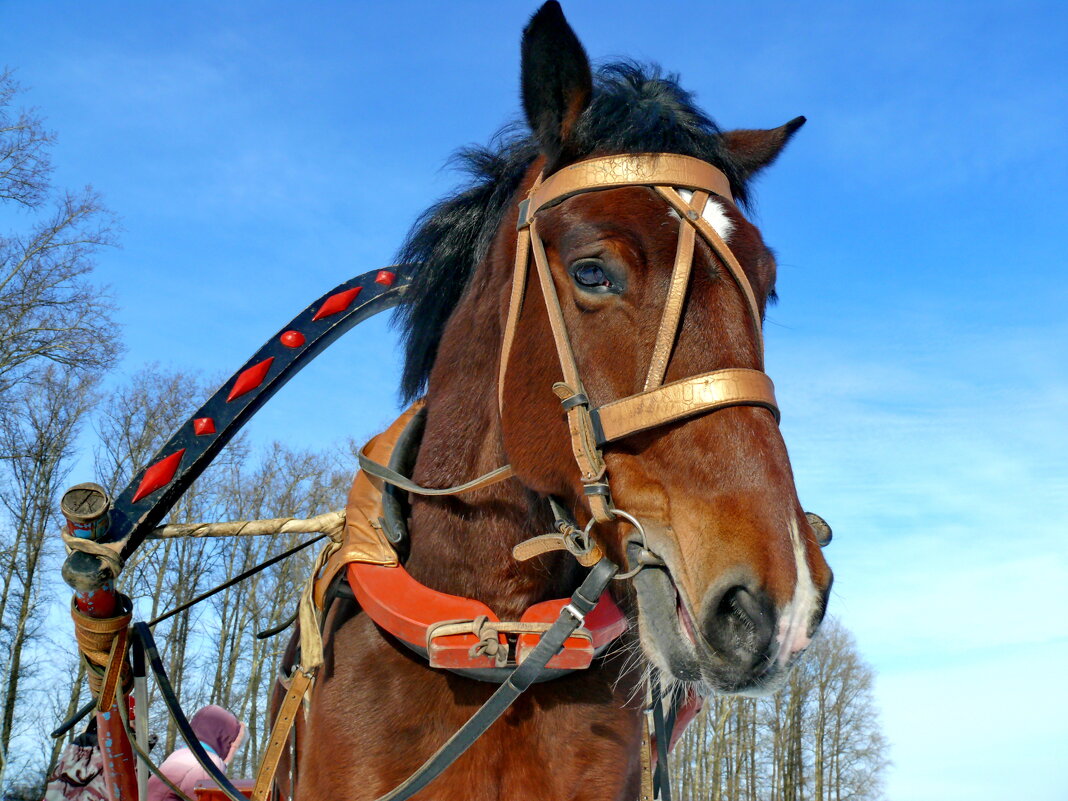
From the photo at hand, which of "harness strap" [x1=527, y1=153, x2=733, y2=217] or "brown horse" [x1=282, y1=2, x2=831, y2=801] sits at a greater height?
"harness strap" [x1=527, y1=153, x2=733, y2=217]

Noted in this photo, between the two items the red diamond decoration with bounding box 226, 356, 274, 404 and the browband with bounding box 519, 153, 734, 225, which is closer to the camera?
the browband with bounding box 519, 153, 734, 225

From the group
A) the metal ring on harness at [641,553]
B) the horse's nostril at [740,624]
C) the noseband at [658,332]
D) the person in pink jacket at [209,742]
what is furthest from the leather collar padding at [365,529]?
the person in pink jacket at [209,742]

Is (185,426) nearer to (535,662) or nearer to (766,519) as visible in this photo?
(535,662)

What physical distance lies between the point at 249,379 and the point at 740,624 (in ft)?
8.24

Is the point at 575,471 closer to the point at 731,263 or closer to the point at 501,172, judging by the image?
the point at 731,263

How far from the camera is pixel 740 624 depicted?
1701mm

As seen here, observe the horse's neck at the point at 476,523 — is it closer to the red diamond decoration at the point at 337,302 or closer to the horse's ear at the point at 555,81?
the horse's ear at the point at 555,81

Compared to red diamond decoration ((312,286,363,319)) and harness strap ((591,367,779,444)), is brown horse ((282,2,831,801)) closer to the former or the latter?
harness strap ((591,367,779,444))

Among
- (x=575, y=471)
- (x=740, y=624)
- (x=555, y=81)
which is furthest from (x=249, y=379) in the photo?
(x=740, y=624)

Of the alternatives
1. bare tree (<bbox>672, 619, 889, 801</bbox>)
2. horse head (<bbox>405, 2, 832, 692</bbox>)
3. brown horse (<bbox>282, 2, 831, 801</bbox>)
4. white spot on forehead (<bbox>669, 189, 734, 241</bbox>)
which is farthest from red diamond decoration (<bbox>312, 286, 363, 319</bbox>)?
bare tree (<bbox>672, 619, 889, 801</bbox>)

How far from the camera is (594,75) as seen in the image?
2.79 m

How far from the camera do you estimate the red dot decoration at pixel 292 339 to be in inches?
143

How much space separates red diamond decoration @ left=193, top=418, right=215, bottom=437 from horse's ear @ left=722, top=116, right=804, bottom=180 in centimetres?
232

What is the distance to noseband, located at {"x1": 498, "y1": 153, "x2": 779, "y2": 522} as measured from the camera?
1895mm
